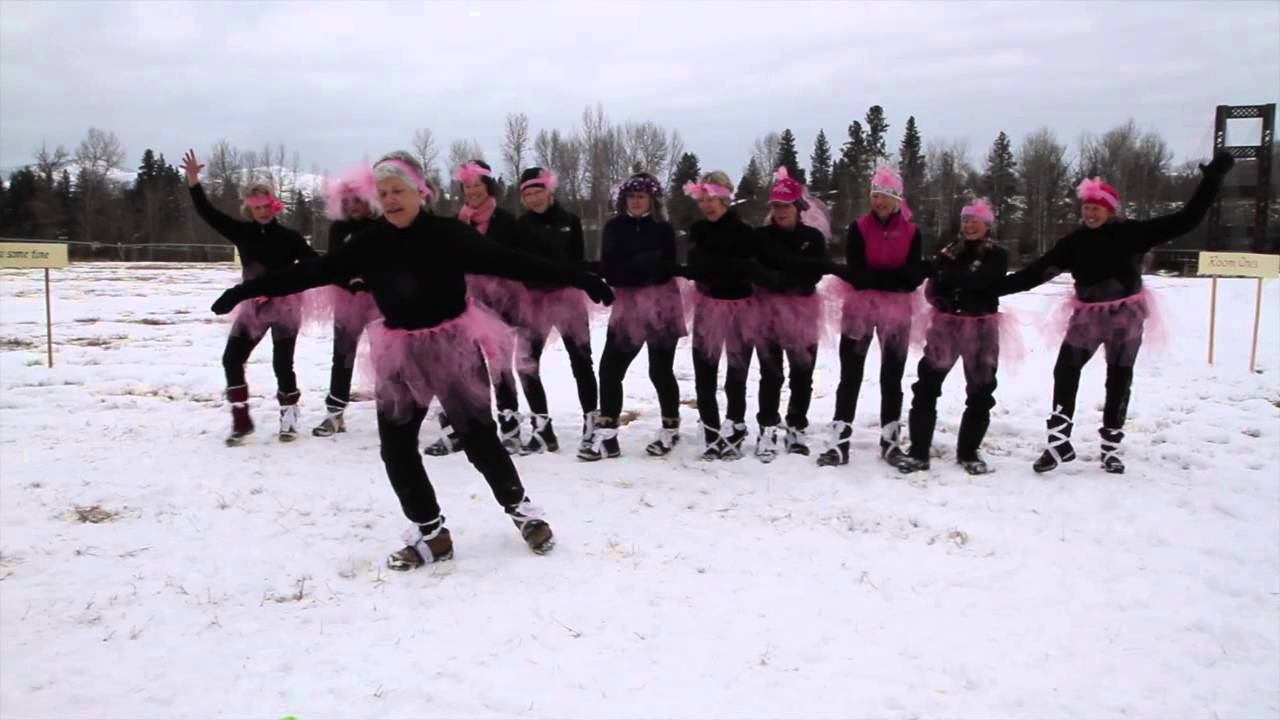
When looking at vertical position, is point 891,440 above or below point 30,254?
below

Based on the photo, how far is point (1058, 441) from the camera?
21.6ft

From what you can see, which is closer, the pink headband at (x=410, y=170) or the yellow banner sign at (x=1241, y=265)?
the pink headband at (x=410, y=170)

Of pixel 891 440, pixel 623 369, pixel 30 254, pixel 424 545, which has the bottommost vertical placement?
pixel 424 545

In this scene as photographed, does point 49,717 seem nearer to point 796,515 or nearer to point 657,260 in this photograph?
point 796,515

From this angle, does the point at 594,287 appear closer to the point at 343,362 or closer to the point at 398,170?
the point at 398,170

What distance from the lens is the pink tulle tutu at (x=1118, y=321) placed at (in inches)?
246

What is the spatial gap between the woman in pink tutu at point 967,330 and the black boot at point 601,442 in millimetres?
2310

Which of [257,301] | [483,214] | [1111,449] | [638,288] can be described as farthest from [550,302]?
[1111,449]

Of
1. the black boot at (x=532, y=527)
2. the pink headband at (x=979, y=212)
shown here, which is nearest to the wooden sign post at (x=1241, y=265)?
the pink headband at (x=979, y=212)

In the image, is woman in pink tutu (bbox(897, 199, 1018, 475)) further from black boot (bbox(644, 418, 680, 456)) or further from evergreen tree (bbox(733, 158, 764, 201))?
evergreen tree (bbox(733, 158, 764, 201))

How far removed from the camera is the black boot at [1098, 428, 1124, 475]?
21.0ft

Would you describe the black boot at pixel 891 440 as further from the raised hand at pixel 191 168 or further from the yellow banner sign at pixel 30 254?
the yellow banner sign at pixel 30 254

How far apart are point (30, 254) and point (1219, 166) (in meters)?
13.7

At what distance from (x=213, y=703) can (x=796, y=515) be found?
3.56 meters
